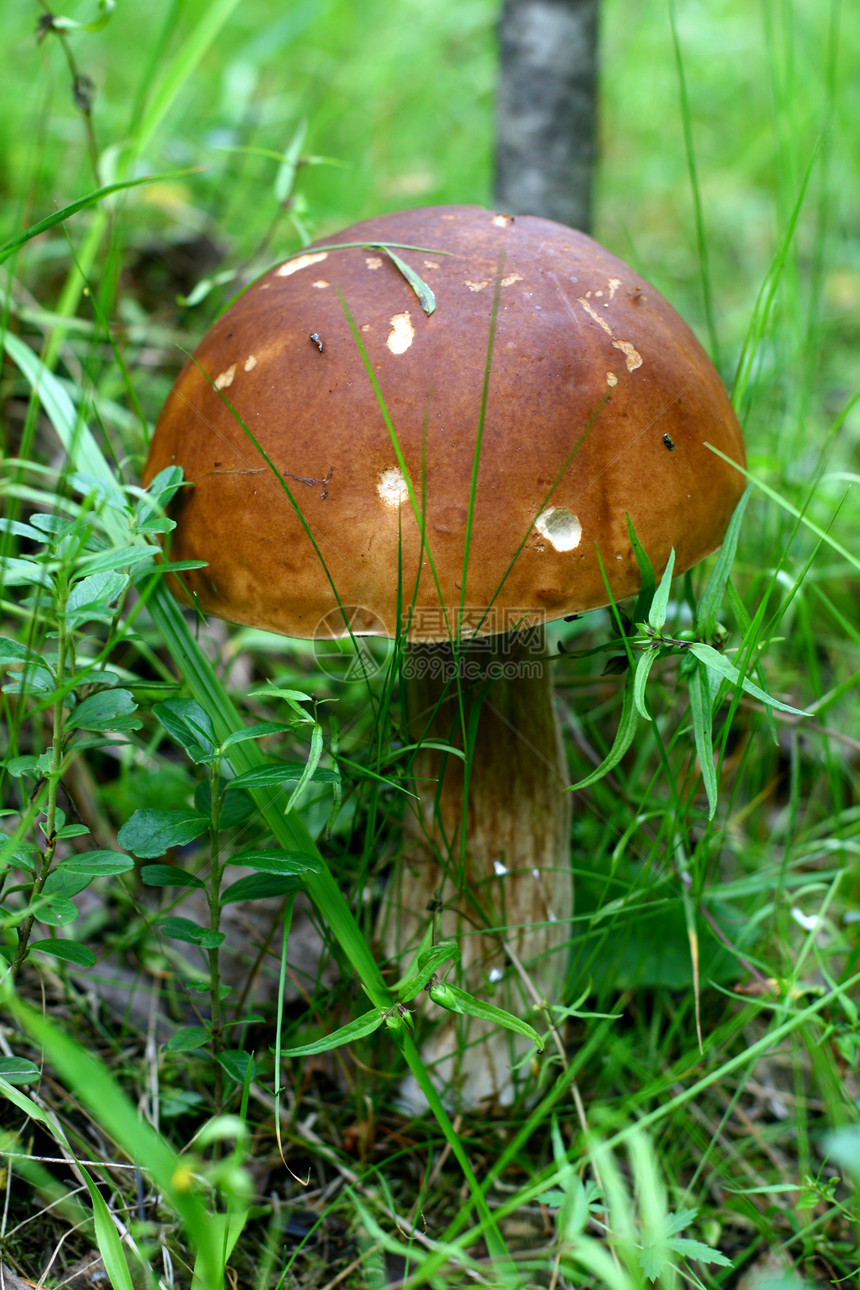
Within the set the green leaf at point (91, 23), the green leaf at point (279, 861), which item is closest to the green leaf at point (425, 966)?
Answer: the green leaf at point (279, 861)

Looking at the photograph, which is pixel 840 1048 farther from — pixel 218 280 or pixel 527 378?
pixel 218 280

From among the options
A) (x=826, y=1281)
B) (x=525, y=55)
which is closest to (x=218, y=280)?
(x=525, y=55)

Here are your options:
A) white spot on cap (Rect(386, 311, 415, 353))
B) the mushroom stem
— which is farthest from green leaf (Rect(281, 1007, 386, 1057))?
white spot on cap (Rect(386, 311, 415, 353))

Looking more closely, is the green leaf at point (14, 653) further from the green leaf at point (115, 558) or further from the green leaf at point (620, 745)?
the green leaf at point (620, 745)

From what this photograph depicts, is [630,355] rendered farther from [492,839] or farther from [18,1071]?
[18,1071]

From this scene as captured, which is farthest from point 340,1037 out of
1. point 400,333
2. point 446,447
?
point 400,333

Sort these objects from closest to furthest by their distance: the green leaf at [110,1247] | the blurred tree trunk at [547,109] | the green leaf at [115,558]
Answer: the green leaf at [110,1247], the green leaf at [115,558], the blurred tree trunk at [547,109]
